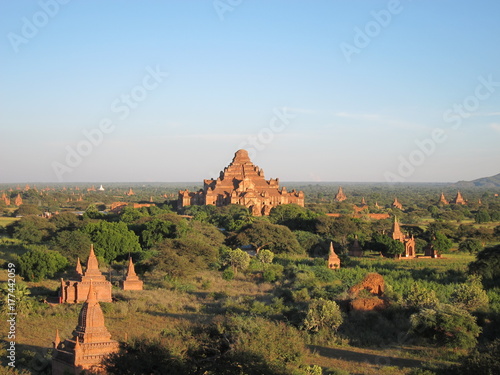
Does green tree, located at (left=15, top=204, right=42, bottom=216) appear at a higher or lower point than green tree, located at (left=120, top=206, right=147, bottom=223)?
lower

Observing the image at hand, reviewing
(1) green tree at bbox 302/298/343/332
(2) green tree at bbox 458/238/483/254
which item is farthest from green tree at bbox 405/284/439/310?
(2) green tree at bbox 458/238/483/254

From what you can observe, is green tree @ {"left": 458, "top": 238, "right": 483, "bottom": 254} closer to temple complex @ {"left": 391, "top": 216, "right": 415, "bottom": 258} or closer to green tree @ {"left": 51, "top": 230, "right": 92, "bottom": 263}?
temple complex @ {"left": 391, "top": 216, "right": 415, "bottom": 258}

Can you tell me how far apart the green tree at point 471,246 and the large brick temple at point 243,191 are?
2631cm

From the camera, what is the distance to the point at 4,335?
958 inches

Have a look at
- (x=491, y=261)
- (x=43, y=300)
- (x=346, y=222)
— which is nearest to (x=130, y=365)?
(x=43, y=300)

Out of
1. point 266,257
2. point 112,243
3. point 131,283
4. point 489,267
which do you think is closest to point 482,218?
point 266,257

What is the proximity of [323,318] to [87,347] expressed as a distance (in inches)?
406

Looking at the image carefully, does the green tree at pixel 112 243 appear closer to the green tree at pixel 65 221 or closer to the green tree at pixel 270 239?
the green tree at pixel 270 239

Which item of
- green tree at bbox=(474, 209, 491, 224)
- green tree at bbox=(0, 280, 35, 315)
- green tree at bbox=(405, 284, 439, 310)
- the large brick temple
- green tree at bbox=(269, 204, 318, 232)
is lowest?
green tree at bbox=(0, 280, 35, 315)

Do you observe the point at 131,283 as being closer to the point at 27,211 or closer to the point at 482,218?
the point at 27,211

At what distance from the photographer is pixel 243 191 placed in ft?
247

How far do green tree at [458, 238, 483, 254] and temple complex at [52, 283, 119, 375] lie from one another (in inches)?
1437

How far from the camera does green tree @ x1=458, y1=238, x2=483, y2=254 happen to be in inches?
1913

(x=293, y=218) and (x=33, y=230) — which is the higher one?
(x=293, y=218)
